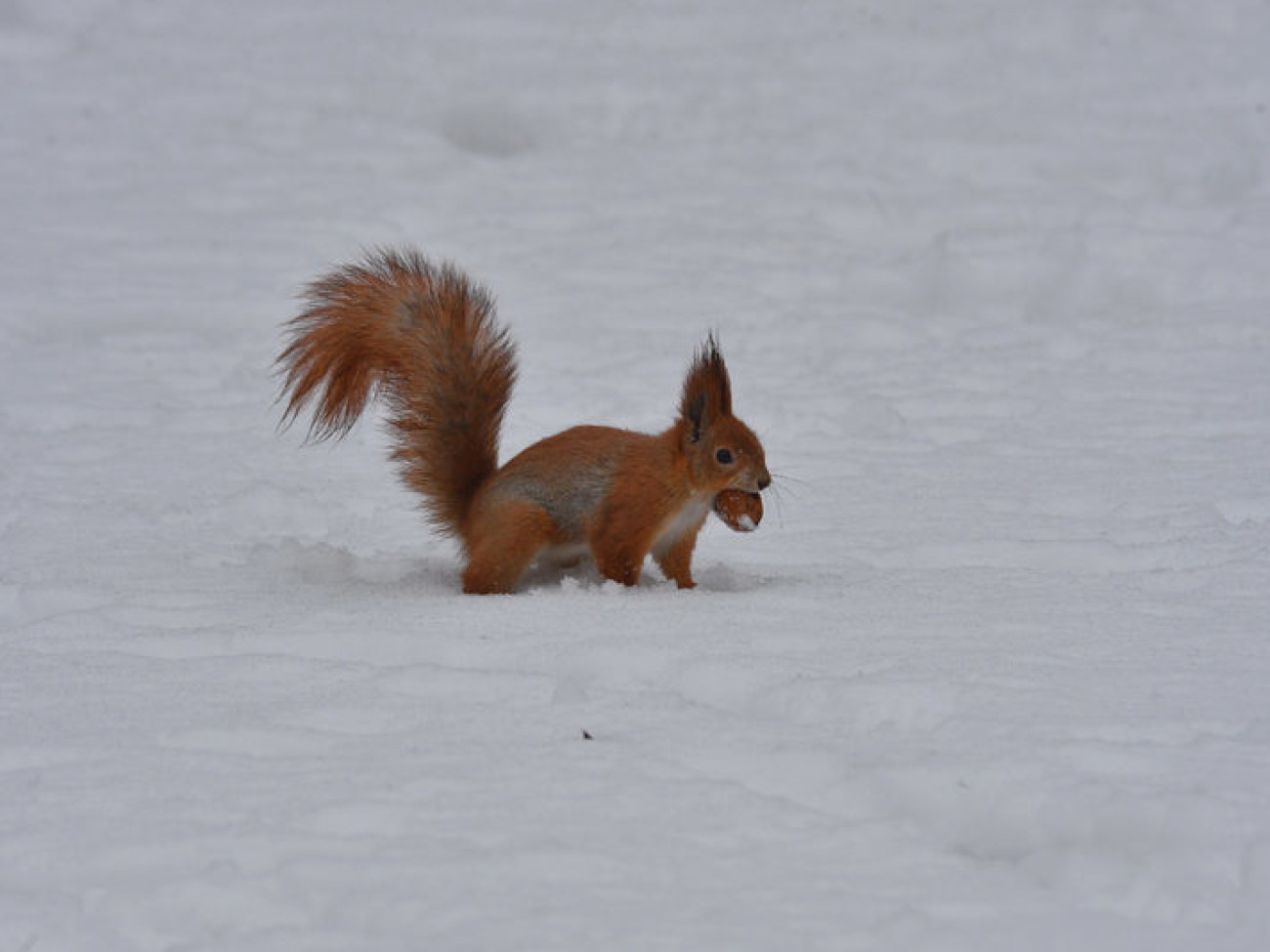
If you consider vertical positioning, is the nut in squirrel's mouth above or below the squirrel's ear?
below

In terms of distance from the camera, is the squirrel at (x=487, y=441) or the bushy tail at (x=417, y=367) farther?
the bushy tail at (x=417, y=367)

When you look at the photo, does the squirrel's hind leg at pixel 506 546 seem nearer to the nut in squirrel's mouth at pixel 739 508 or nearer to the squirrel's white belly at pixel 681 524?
the squirrel's white belly at pixel 681 524

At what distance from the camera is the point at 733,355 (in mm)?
6809

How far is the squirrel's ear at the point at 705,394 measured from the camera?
385 centimetres

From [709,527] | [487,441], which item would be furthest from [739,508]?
[709,527]

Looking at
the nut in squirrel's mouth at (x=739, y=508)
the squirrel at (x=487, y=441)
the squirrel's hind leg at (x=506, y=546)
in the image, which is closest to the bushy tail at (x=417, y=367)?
the squirrel at (x=487, y=441)

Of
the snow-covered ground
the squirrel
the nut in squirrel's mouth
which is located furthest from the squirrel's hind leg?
the nut in squirrel's mouth

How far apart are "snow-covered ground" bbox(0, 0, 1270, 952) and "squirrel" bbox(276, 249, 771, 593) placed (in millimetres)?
199

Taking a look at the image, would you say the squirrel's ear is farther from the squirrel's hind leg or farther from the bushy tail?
the bushy tail

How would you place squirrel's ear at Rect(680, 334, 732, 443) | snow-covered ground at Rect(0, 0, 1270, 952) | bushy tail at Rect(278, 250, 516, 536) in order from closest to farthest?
snow-covered ground at Rect(0, 0, 1270, 952) < squirrel's ear at Rect(680, 334, 732, 443) < bushy tail at Rect(278, 250, 516, 536)

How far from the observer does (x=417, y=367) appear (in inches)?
162

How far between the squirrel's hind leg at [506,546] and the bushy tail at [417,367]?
0.79 ft

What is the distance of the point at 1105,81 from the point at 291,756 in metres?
7.99

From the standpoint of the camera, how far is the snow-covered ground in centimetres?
226
